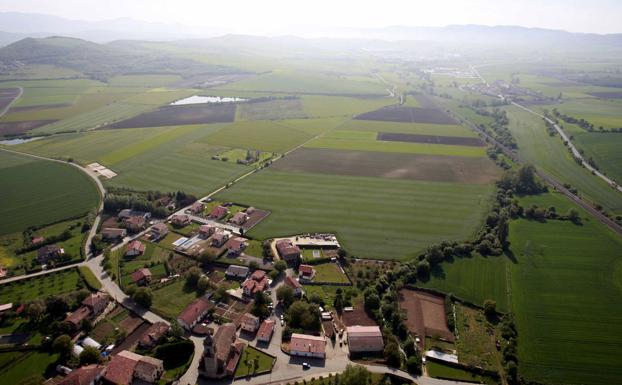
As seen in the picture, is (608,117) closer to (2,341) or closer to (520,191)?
(520,191)

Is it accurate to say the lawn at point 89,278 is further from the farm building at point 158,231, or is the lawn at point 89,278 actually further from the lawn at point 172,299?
the farm building at point 158,231

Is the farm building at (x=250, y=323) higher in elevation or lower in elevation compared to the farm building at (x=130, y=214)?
lower

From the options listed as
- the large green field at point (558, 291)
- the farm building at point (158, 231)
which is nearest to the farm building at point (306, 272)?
the large green field at point (558, 291)

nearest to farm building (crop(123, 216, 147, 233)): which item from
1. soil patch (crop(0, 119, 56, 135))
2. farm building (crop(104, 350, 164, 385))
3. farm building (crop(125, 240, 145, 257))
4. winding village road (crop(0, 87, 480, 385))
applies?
farm building (crop(125, 240, 145, 257))

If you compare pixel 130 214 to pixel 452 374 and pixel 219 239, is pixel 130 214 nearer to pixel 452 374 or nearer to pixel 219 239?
pixel 219 239

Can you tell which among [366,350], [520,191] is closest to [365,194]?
[520,191]

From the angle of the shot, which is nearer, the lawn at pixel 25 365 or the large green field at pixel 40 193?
the lawn at pixel 25 365

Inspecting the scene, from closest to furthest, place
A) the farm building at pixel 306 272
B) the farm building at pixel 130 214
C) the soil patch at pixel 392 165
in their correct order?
the farm building at pixel 306 272, the farm building at pixel 130 214, the soil patch at pixel 392 165
